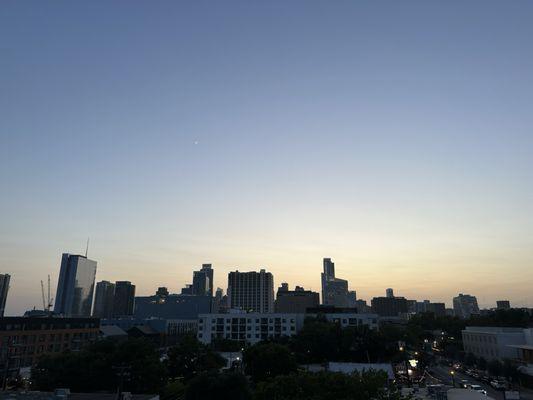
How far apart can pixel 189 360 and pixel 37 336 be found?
55765 mm

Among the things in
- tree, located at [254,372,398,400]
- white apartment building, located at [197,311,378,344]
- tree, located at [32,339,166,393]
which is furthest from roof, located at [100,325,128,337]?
tree, located at [254,372,398,400]

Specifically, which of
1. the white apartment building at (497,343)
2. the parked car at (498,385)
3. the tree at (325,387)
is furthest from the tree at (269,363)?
the white apartment building at (497,343)

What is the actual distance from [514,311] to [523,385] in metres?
76.5

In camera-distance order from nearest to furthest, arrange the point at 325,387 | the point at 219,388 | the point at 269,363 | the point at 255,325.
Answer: the point at 325,387 < the point at 219,388 < the point at 269,363 < the point at 255,325

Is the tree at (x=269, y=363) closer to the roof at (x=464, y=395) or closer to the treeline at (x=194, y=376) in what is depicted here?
the treeline at (x=194, y=376)

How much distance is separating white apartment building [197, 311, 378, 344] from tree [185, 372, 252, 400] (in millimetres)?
106417

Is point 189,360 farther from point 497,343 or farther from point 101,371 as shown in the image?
point 497,343

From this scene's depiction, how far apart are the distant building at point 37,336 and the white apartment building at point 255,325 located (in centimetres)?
4055

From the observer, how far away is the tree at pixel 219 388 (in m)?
45.4

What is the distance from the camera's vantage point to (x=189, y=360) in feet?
253

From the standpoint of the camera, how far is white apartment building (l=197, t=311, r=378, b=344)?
5930 inches

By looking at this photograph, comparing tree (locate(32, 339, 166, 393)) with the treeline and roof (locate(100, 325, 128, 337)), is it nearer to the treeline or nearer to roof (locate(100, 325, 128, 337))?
the treeline

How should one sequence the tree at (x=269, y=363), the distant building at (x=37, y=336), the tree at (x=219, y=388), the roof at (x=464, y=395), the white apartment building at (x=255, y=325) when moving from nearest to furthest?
the roof at (x=464, y=395), the tree at (x=219, y=388), the tree at (x=269, y=363), the distant building at (x=37, y=336), the white apartment building at (x=255, y=325)

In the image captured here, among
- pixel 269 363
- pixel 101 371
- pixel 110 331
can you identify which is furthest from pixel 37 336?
pixel 269 363
